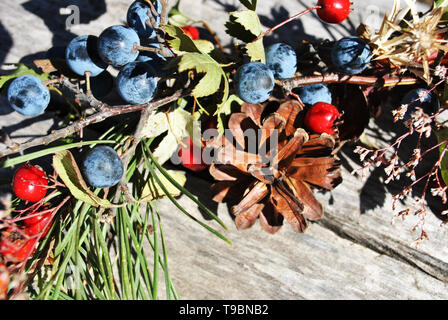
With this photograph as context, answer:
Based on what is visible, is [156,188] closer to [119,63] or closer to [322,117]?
[119,63]

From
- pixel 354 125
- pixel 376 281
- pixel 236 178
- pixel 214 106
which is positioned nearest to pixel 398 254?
pixel 376 281

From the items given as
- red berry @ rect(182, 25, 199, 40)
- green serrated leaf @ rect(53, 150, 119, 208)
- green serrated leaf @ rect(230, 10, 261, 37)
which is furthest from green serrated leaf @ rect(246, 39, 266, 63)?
green serrated leaf @ rect(53, 150, 119, 208)

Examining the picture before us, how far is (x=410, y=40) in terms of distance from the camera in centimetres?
73

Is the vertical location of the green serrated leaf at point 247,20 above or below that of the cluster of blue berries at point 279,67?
above

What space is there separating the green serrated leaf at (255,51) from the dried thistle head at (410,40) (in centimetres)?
23

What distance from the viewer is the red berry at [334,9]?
767 mm

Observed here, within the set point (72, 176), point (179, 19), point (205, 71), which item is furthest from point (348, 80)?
point (72, 176)

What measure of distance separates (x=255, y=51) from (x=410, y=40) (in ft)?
1.07

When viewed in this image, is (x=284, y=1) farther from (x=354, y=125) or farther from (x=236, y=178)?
(x=236, y=178)

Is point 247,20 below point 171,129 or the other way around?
the other way around

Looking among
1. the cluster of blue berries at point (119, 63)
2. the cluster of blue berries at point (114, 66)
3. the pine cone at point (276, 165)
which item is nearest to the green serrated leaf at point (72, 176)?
the cluster of blue berries at point (114, 66)

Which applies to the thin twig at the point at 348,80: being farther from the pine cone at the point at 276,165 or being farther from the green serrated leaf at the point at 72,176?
the green serrated leaf at the point at 72,176

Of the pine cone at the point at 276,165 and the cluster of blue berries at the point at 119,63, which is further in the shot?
the pine cone at the point at 276,165

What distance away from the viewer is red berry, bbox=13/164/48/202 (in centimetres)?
71
